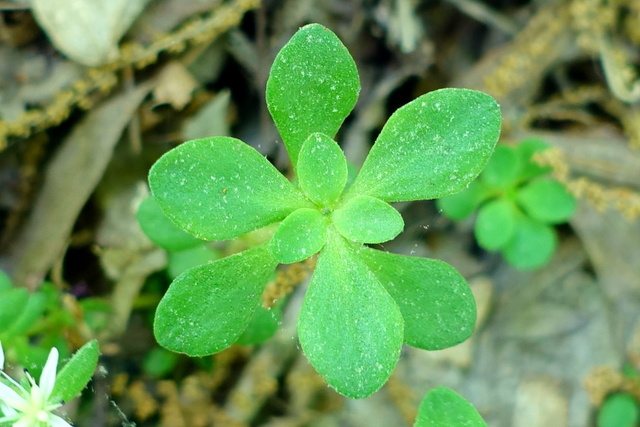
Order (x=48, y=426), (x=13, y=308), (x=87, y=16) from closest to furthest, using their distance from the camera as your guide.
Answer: (x=48, y=426) < (x=13, y=308) < (x=87, y=16)

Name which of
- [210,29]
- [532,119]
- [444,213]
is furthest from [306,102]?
[532,119]

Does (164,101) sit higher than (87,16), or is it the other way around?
(87,16)

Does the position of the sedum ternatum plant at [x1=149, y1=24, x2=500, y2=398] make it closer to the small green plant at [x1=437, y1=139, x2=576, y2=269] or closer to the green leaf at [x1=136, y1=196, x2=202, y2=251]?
the green leaf at [x1=136, y1=196, x2=202, y2=251]

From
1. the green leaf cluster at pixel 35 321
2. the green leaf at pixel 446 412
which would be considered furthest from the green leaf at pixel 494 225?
the green leaf cluster at pixel 35 321

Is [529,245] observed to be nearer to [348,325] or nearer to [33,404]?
[348,325]

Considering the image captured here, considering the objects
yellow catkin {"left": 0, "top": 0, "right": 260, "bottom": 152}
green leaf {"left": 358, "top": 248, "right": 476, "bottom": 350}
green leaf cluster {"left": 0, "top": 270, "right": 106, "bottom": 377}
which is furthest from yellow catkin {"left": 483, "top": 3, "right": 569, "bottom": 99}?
green leaf cluster {"left": 0, "top": 270, "right": 106, "bottom": 377}

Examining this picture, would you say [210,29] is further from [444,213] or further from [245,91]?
[444,213]

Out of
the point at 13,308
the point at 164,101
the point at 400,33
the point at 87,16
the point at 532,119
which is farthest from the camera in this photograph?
the point at 532,119

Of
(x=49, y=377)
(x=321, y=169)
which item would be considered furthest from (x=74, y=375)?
(x=321, y=169)
